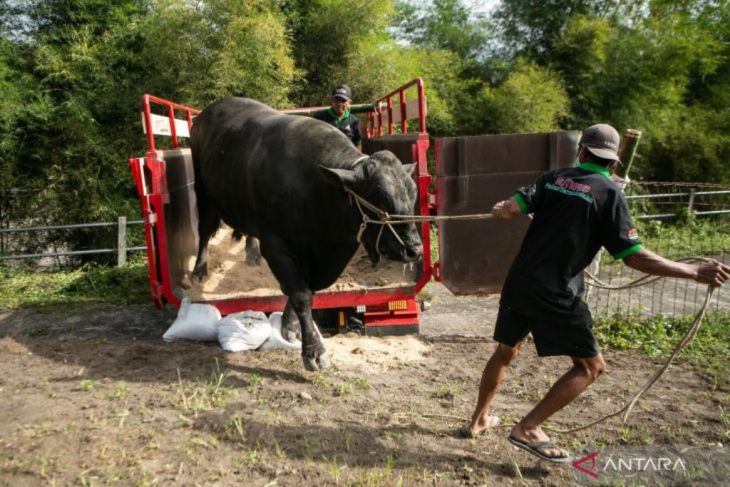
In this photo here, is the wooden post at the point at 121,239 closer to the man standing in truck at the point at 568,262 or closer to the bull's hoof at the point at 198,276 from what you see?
the bull's hoof at the point at 198,276

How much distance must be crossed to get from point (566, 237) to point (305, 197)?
2.02 m

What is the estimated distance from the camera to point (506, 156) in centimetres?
467

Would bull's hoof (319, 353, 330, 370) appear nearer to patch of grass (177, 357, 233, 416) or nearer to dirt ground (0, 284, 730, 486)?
dirt ground (0, 284, 730, 486)

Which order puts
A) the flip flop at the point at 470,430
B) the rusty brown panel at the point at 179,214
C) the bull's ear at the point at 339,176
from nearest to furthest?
1. the flip flop at the point at 470,430
2. the bull's ear at the point at 339,176
3. the rusty brown panel at the point at 179,214

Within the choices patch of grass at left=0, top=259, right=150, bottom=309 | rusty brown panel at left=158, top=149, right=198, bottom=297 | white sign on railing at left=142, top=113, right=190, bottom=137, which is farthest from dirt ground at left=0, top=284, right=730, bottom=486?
white sign on railing at left=142, top=113, right=190, bottom=137

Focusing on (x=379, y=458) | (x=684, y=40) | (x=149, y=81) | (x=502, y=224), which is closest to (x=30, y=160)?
(x=149, y=81)

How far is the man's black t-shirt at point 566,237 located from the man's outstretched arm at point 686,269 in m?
0.07

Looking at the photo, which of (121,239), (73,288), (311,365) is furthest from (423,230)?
(121,239)

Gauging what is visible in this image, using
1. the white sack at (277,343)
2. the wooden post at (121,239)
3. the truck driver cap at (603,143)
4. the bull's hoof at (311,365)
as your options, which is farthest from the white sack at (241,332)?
the wooden post at (121,239)

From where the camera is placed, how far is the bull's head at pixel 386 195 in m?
3.71

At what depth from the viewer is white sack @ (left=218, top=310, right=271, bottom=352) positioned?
4469 millimetres

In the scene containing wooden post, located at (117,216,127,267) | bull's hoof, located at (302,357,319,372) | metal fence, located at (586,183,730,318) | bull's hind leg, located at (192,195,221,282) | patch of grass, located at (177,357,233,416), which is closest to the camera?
patch of grass, located at (177,357,233,416)

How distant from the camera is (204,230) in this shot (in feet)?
18.6

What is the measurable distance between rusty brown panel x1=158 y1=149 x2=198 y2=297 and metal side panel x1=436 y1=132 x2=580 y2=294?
2.28 meters
